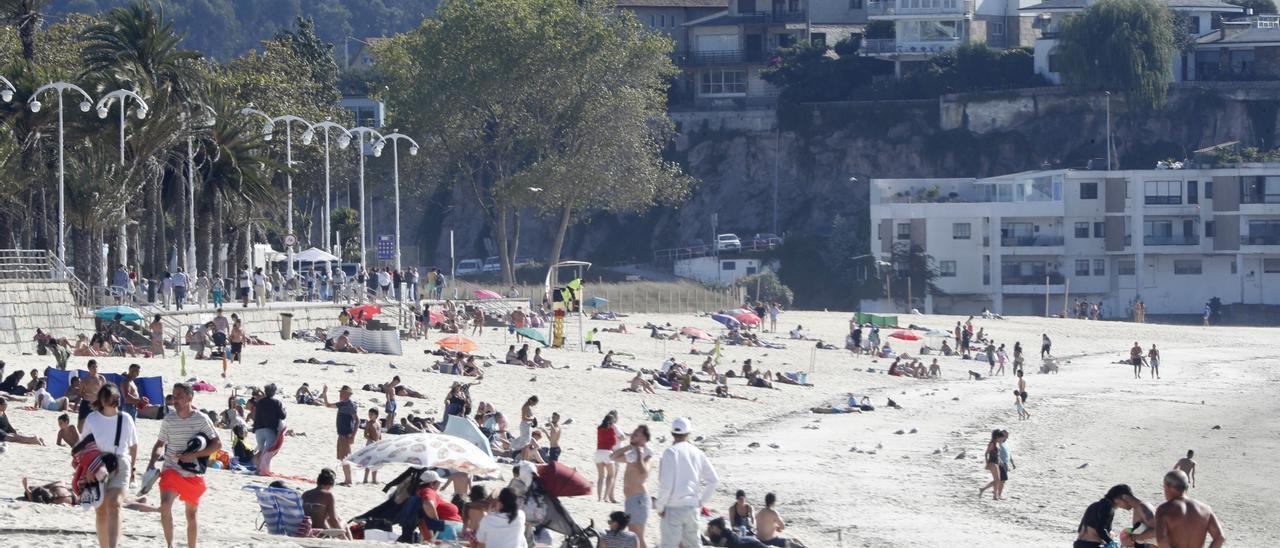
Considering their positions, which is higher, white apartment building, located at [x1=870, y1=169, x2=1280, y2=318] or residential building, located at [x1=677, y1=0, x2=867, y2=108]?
residential building, located at [x1=677, y1=0, x2=867, y2=108]

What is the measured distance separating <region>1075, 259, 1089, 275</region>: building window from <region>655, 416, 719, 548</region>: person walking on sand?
193 feet

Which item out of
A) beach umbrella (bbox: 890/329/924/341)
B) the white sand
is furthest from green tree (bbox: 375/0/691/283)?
the white sand

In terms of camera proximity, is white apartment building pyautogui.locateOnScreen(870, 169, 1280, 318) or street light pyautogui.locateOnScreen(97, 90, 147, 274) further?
white apartment building pyautogui.locateOnScreen(870, 169, 1280, 318)

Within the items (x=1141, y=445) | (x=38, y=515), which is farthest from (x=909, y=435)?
(x=38, y=515)

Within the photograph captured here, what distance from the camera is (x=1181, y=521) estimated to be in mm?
12258

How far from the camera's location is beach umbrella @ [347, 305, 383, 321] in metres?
39.2

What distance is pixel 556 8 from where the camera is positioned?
67438mm

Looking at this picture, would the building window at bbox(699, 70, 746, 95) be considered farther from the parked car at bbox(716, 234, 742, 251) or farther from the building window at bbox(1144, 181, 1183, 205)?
the building window at bbox(1144, 181, 1183, 205)

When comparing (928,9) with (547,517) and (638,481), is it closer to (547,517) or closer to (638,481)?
(547,517)

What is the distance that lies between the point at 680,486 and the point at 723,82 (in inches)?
2964

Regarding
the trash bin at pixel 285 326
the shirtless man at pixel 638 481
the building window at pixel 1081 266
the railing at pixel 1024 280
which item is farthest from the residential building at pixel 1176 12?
the shirtless man at pixel 638 481

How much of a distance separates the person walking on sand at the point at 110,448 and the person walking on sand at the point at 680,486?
12.7 ft

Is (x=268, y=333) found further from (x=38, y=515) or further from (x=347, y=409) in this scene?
(x=38, y=515)

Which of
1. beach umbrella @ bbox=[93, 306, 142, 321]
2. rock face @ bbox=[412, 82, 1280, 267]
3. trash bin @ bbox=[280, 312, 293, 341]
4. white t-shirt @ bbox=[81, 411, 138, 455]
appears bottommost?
trash bin @ bbox=[280, 312, 293, 341]
